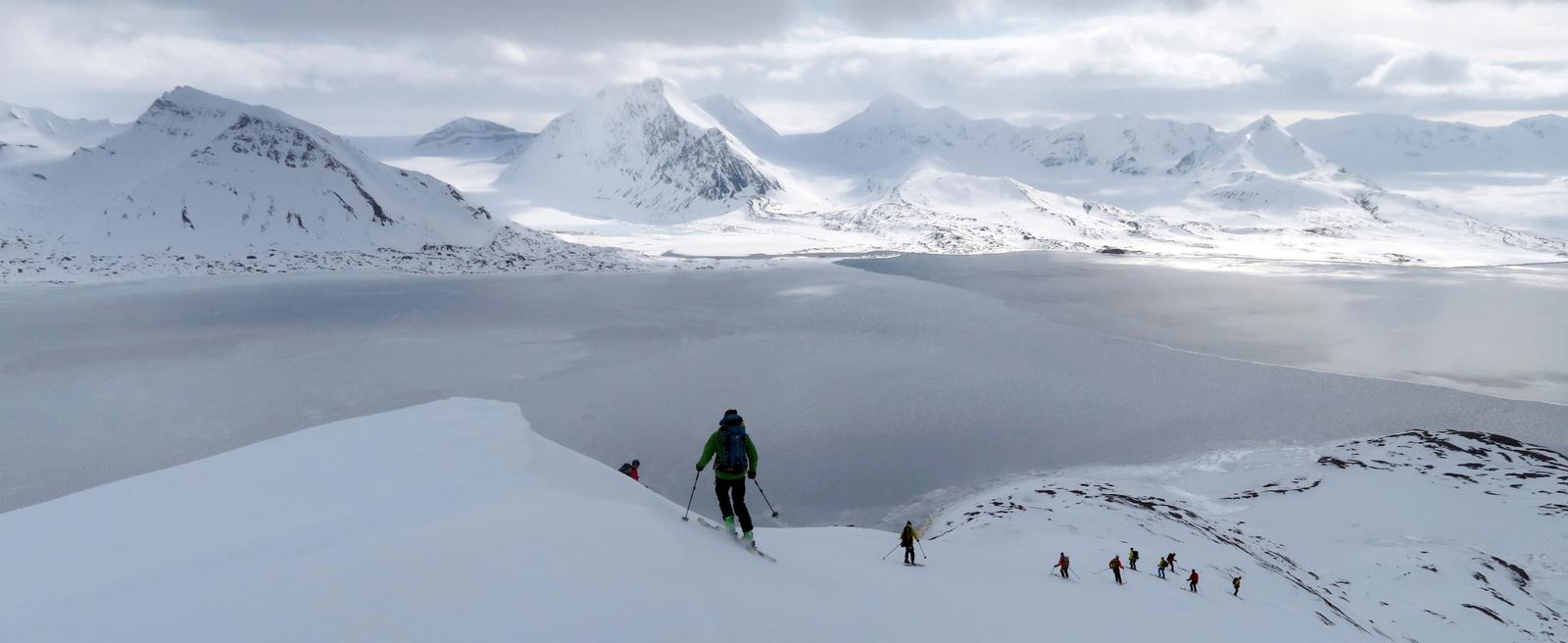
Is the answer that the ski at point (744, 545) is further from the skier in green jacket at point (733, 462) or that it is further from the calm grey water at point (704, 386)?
the calm grey water at point (704, 386)

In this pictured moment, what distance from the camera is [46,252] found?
361 feet

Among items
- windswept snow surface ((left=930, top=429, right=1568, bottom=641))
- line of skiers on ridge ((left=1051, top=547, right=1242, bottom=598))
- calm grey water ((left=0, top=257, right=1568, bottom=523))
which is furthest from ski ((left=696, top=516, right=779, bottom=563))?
calm grey water ((left=0, top=257, right=1568, bottom=523))

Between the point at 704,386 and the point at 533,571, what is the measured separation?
4138cm

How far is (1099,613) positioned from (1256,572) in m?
13.7

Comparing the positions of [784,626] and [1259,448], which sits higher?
[784,626]

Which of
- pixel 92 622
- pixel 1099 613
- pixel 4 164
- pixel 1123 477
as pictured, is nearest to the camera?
pixel 92 622

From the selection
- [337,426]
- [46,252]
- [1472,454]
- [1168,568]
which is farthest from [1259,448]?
[46,252]

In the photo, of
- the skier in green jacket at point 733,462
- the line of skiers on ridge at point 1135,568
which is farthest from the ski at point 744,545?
the line of skiers on ridge at point 1135,568

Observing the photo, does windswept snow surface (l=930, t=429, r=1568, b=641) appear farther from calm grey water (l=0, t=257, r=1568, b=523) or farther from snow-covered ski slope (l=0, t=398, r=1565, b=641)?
calm grey water (l=0, t=257, r=1568, b=523)

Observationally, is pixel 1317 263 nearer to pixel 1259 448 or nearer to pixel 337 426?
pixel 1259 448

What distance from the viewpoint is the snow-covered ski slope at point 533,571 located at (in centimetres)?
762

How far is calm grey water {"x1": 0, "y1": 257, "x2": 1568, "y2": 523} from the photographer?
36.2 metres

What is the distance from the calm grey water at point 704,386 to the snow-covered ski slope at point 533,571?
13025 mm

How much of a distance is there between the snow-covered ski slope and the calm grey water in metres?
13.0
